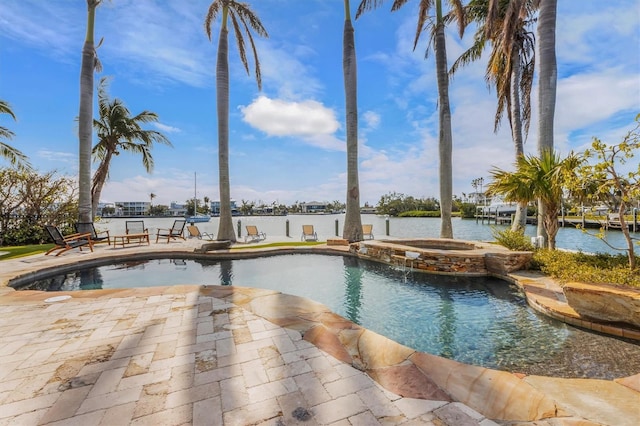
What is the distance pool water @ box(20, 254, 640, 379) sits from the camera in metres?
3.15

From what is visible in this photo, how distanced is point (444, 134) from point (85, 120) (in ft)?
49.4

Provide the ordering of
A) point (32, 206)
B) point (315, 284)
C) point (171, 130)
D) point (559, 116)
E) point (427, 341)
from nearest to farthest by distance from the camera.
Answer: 1. point (427, 341)
2. point (315, 284)
3. point (559, 116)
4. point (32, 206)
5. point (171, 130)

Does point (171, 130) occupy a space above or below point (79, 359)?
above

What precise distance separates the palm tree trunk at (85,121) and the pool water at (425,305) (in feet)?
16.6

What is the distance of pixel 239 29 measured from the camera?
12.5m

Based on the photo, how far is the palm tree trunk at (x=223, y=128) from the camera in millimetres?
12133

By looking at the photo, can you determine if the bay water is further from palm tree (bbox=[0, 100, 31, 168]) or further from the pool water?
palm tree (bbox=[0, 100, 31, 168])

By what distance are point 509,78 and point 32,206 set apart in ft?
71.4

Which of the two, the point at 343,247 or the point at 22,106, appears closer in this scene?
the point at 343,247

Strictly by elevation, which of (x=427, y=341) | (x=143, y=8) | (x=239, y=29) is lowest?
(x=427, y=341)

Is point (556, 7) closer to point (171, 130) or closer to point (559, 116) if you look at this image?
point (559, 116)

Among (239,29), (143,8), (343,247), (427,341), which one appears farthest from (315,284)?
(239,29)

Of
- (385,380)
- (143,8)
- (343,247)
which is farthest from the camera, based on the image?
(343,247)

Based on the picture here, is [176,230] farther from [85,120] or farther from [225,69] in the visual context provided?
[225,69]
